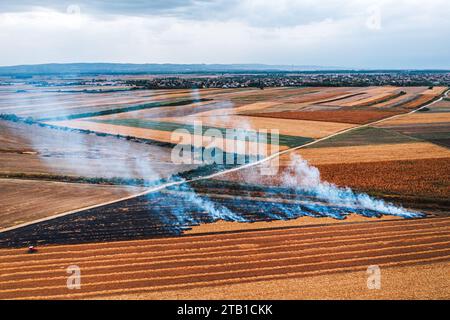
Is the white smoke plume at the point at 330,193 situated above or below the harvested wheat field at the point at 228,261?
above

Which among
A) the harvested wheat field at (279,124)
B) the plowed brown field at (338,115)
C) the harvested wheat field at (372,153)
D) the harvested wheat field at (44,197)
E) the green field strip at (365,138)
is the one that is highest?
the plowed brown field at (338,115)

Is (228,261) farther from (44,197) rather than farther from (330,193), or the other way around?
(44,197)

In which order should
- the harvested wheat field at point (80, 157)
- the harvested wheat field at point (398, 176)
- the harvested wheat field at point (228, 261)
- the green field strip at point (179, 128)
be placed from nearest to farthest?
the harvested wheat field at point (228, 261)
the harvested wheat field at point (398, 176)
the harvested wheat field at point (80, 157)
the green field strip at point (179, 128)

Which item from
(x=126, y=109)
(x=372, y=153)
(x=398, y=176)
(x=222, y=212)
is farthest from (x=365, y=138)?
(x=126, y=109)

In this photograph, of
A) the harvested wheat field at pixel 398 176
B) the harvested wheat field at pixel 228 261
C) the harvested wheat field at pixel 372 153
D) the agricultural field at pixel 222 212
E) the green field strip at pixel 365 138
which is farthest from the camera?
the green field strip at pixel 365 138

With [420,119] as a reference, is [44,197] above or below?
below

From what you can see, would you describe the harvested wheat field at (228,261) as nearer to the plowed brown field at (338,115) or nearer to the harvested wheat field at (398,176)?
the harvested wheat field at (398,176)

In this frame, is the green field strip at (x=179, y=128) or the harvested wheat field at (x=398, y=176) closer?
the harvested wheat field at (x=398, y=176)

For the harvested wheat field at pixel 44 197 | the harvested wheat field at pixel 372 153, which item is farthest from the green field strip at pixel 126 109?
the harvested wheat field at pixel 372 153
